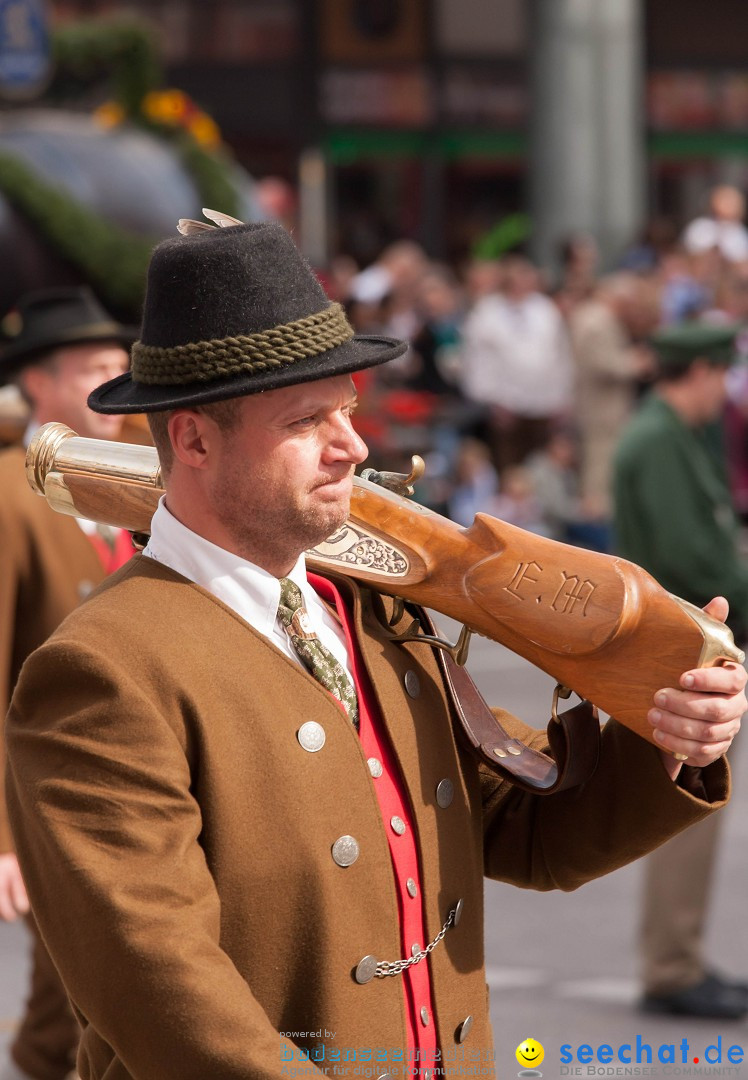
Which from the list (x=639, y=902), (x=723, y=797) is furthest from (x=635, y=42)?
(x=723, y=797)

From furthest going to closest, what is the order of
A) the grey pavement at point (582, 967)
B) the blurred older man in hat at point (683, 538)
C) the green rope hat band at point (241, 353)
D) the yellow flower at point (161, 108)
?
1. the yellow flower at point (161, 108)
2. the blurred older man in hat at point (683, 538)
3. the grey pavement at point (582, 967)
4. the green rope hat band at point (241, 353)

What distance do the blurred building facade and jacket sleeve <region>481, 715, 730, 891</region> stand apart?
61.0 feet

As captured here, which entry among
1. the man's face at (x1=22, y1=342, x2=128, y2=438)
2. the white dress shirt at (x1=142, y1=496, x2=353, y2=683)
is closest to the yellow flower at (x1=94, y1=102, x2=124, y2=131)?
the man's face at (x1=22, y1=342, x2=128, y2=438)

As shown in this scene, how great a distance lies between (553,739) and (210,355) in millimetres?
847

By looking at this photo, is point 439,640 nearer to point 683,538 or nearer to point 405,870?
point 405,870

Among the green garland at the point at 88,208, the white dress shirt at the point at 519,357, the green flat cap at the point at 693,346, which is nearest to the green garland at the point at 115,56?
the green garland at the point at 88,208

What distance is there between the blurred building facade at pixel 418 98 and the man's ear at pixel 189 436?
61.9 feet

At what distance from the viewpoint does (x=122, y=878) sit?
7.83 ft

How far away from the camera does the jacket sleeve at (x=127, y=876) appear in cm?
236

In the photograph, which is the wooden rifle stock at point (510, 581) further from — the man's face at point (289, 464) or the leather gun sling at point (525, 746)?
the man's face at point (289, 464)

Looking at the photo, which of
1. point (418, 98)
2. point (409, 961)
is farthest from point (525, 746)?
point (418, 98)

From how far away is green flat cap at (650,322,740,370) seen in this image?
6.39m

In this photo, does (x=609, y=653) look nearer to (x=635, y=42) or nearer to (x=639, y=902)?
(x=639, y=902)

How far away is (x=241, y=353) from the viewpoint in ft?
8.40
